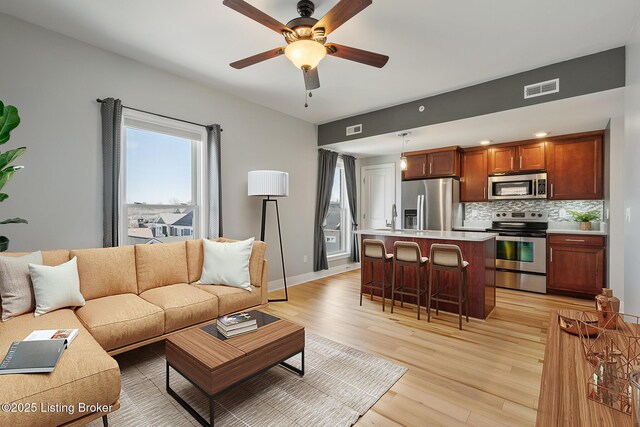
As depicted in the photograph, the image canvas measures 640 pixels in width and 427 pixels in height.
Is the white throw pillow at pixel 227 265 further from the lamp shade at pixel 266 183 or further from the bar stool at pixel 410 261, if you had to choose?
the bar stool at pixel 410 261

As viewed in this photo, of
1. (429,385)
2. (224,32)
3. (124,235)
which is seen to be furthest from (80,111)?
(429,385)

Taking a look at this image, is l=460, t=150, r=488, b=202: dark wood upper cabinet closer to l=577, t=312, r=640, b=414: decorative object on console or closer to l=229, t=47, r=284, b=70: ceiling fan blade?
l=229, t=47, r=284, b=70: ceiling fan blade

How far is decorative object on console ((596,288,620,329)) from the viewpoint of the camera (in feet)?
4.03

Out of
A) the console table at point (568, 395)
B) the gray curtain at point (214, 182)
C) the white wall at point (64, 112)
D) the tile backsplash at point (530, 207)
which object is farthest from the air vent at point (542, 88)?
the white wall at point (64, 112)

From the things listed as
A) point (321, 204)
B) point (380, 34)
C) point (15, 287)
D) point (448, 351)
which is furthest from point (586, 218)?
point (15, 287)

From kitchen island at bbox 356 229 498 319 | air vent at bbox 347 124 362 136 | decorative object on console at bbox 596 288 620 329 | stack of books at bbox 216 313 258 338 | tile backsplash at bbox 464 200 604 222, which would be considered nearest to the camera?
decorative object on console at bbox 596 288 620 329

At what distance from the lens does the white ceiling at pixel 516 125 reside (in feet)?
11.1

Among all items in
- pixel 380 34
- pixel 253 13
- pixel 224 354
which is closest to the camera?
pixel 224 354

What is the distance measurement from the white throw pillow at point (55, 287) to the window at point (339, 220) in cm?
441

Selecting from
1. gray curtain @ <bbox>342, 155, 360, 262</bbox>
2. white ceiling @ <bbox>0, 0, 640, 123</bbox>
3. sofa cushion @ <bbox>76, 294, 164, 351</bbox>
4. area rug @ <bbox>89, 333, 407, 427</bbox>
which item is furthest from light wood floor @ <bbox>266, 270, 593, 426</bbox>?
white ceiling @ <bbox>0, 0, 640, 123</bbox>

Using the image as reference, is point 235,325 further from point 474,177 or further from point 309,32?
point 474,177

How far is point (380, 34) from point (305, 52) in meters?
0.94

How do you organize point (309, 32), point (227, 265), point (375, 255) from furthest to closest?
1. point (375, 255)
2. point (227, 265)
3. point (309, 32)

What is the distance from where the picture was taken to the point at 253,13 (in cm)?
199
